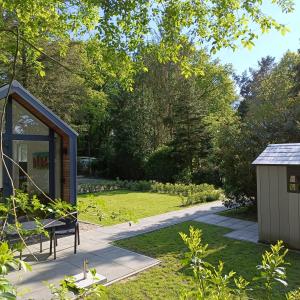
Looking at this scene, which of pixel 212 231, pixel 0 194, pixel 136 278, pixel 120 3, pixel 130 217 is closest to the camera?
pixel 130 217

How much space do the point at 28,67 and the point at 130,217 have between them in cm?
1545

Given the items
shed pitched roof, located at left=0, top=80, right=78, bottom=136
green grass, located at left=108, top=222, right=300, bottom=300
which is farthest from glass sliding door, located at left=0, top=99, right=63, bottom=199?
green grass, located at left=108, top=222, right=300, bottom=300

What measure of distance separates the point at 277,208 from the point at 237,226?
2360mm

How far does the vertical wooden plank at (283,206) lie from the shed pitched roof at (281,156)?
0.19 meters

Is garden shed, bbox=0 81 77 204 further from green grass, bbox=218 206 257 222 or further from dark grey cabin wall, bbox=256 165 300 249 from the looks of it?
green grass, bbox=218 206 257 222

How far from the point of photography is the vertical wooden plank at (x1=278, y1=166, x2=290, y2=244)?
742cm

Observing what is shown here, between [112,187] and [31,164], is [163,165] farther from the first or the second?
[31,164]

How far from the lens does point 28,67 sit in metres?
16.6

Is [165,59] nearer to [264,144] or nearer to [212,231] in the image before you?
[212,231]

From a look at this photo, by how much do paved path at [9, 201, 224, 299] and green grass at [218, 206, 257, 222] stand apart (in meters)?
2.58

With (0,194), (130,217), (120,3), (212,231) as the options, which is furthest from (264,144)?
(130,217)

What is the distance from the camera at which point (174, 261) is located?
6.70 meters

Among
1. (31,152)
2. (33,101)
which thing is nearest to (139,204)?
(31,152)

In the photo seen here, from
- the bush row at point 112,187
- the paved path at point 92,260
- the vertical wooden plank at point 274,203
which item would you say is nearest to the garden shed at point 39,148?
the paved path at point 92,260
